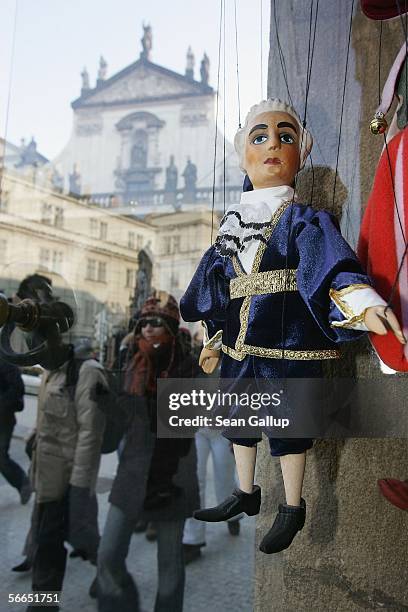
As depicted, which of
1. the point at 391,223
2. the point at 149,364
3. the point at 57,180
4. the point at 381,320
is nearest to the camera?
the point at 381,320

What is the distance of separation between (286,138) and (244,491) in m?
0.49

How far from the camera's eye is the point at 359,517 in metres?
0.80

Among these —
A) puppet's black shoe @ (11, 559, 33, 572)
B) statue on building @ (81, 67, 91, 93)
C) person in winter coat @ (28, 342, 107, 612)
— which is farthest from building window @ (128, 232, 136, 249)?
puppet's black shoe @ (11, 559, 33, 572)

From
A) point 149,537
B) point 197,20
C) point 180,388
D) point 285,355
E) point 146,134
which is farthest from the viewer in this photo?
point 146,134

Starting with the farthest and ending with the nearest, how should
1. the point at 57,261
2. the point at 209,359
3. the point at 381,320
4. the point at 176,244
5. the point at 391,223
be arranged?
1. the point at 57,261
2. the point at 176,244
3. the point at 209,359
4. the point at 391,223
5. the point at 381,320

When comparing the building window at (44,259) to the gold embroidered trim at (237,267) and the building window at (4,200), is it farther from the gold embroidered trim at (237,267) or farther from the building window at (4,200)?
the gold embroidered trim at (237,267)

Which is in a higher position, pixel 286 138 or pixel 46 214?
pixel 46 214

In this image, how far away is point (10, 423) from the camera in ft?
4.23

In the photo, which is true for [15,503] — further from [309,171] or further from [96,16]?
[96,16]

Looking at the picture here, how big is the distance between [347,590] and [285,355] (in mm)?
427

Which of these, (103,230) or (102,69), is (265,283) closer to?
(103,230)

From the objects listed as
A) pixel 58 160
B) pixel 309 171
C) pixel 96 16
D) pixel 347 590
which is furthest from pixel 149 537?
pixel 96 16

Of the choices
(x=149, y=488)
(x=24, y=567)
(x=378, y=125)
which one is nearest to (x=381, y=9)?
(x=378, y=125)

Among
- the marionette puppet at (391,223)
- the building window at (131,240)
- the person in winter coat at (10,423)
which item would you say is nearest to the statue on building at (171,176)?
the building window at (131,240)
